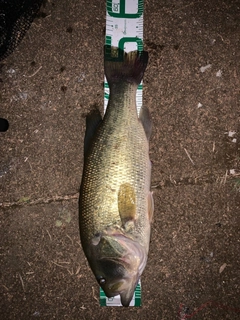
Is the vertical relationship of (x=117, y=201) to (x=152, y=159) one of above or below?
below

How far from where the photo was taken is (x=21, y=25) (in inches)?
116

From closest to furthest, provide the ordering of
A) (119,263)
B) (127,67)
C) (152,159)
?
(119,263) < (127,67) < (152,159)

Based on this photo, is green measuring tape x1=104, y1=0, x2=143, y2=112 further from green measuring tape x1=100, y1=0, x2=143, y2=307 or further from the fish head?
the fish head

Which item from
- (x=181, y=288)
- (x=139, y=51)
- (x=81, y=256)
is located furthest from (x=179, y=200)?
(x=139, y=51)

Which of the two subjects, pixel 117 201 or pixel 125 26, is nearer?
pixel 117 201

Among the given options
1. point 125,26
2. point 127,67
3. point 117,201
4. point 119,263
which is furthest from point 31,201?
point 125,26

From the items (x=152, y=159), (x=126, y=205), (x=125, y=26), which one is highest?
(x=125, y=26)

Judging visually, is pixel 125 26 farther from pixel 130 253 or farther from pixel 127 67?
pixel 130 253

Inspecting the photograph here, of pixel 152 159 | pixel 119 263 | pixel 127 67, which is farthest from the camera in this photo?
pixel 152 159

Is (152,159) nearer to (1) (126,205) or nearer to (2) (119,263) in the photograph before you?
(1) (126,205)

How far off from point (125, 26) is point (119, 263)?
222 centimetres

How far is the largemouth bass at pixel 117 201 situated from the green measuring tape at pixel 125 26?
1.88 feet

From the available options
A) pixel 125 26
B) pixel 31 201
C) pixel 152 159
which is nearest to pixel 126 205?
pixel 152 159

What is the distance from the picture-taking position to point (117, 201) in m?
2.35
